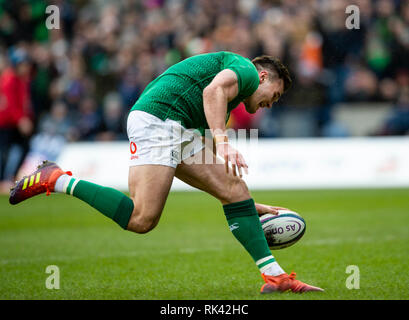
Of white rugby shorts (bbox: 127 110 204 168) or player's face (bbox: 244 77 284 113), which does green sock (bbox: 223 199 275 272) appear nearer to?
white rugby shorts (bbox: 127 110 204 168)

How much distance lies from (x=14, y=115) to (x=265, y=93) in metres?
10.5

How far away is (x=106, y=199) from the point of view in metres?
5.15

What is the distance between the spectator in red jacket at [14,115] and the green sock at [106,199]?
9.73m

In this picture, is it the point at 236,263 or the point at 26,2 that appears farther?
the point at 26,2

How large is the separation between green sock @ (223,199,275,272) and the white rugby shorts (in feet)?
1.89

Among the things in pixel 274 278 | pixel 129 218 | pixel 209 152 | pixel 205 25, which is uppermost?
pixel 205 25

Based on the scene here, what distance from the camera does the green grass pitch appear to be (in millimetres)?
5102

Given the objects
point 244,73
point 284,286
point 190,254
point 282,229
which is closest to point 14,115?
point 190,254

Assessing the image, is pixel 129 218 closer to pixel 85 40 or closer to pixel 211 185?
pixel 211 185

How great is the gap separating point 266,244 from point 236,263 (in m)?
1.40

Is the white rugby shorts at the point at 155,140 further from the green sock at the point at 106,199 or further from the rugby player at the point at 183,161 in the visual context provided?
the green sock at the point at 106,199

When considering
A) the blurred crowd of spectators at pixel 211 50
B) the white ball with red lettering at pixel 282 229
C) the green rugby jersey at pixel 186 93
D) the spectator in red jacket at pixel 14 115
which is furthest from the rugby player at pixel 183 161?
the blurred crowd of spectators at pixel 211 50

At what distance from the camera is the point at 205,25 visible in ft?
55.5

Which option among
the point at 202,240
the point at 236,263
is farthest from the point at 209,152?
the point at 202,240
